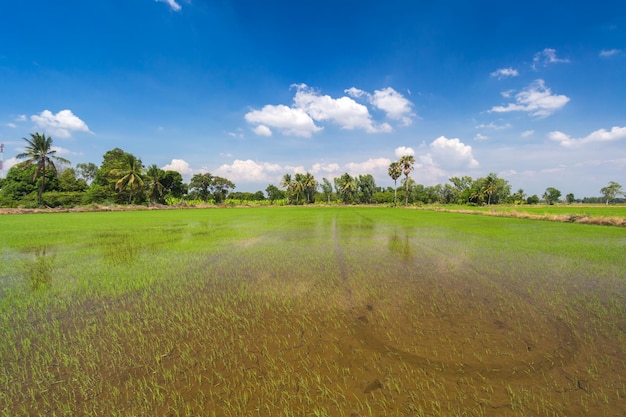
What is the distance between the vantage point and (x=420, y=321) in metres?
4.47

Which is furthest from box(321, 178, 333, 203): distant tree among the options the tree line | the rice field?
the rice field

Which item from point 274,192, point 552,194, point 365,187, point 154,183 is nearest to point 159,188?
point 154,183

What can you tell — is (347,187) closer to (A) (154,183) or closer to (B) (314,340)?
(A) (154,183)

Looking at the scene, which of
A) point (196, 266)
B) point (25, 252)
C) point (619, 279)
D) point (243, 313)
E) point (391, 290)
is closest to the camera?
A: point (243, 313)

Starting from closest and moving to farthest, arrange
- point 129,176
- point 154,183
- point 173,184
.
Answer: point 129,176, point 154,183, point 173,184

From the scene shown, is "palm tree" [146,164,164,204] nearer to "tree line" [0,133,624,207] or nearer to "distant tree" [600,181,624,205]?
"tree line" [0,133,624,207]

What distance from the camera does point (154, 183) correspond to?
190ft

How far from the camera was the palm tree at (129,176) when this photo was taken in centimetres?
4956

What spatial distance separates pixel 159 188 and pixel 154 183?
7.06 feet

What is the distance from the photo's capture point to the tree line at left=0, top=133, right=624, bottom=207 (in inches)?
1762

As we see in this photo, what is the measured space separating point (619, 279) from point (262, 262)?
34.9 feet

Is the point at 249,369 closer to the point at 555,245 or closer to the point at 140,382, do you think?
the point at 140,382

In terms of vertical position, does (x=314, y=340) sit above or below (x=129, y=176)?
below

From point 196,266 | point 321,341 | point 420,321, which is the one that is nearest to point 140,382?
point 321,341
